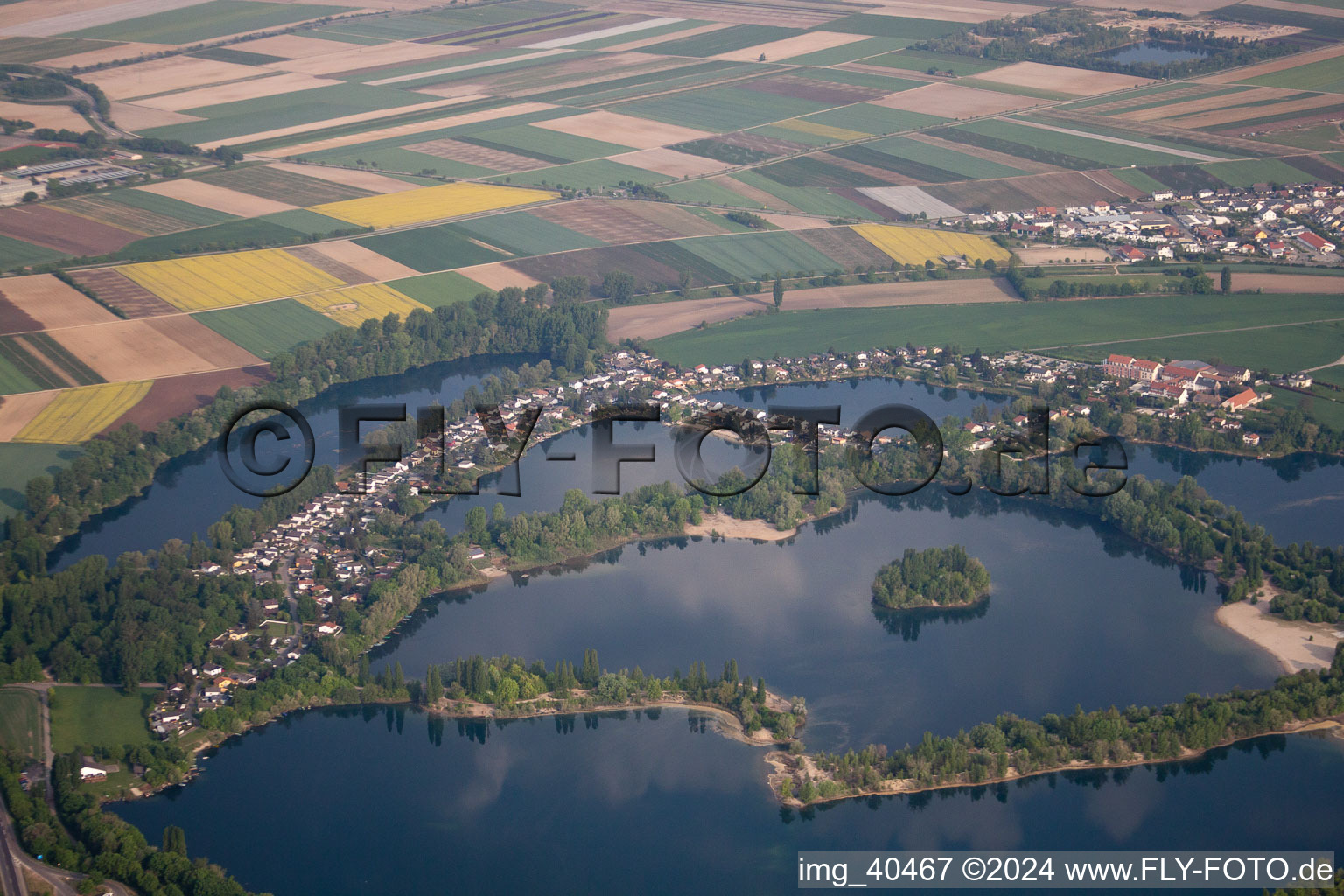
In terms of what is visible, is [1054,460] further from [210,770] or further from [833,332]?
[210,770]

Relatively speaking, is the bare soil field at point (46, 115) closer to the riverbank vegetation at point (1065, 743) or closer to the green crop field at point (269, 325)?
the green crop field at point (269, 325)

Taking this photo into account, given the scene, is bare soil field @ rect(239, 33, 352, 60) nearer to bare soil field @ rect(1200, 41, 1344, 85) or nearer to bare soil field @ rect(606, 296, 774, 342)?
bare soil field @ rect(606, 296, 774, 342)

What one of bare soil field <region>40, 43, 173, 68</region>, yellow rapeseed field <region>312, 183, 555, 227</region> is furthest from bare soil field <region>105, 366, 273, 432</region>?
bare soil field <region>40, 43, 173, 68</region>

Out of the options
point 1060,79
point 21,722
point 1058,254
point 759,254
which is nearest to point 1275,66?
point 1060,79

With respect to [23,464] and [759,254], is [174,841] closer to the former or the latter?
[23,464]

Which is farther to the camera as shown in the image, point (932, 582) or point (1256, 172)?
point (1256, 172)

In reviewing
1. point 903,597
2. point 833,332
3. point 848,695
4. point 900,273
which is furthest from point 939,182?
point 848,695
